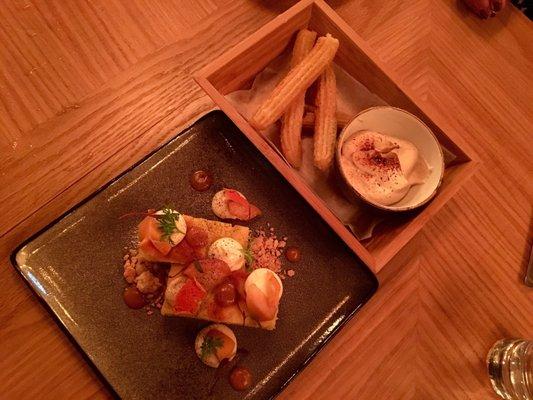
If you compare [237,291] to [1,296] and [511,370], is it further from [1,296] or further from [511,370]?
[511,370]

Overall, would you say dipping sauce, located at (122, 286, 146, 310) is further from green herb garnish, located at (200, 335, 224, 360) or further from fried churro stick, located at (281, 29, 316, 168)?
fried churro stick, located at (281, 29, 316, 168)

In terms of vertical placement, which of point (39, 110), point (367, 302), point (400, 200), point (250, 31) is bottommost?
point (367, 302)

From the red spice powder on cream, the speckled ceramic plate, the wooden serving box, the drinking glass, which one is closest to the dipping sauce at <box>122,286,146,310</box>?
the speckled ceramic plate

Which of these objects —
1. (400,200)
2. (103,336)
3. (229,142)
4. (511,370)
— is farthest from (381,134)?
(103,336)

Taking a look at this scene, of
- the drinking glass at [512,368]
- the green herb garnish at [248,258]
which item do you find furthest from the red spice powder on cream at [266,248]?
the drinking glass at [512,368]

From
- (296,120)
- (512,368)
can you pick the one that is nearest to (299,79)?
(296,120)

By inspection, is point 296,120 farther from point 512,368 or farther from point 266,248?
point 512,368
